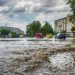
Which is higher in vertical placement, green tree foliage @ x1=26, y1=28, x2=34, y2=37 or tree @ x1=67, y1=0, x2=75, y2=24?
tree @ x1=67, y1=0, x2=75, y2=24

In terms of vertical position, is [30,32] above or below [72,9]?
below

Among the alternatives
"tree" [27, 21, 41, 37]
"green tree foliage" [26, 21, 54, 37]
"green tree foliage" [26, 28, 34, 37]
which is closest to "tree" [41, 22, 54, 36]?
"green tree foliage" [26, 21, 54, 37]

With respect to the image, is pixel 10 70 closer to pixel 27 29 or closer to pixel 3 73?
pixel 3 73

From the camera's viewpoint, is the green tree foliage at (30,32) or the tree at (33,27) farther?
the tree at (33,27)

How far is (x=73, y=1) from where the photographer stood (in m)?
52.7

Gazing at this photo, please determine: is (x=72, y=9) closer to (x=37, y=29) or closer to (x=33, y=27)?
(x=37, y=29)

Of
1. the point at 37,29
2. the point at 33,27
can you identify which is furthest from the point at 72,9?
the point at 33,27

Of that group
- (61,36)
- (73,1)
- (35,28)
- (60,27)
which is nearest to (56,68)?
(73,1)

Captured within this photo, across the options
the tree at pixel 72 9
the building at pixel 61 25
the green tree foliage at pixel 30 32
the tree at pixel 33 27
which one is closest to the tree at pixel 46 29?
the tree at pixel 33 27

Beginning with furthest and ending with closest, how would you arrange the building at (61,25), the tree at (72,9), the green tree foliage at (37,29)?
the building at (61,25)
the green tree foliage at (37,29)
the tree at (72,9)

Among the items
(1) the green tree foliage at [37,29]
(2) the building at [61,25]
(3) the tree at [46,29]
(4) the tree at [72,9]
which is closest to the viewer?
(4) the tree at [72,9]

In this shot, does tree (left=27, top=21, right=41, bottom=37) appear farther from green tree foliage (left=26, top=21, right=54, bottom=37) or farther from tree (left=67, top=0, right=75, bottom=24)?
tree (left=67, top=0, right=75, bottom=24)

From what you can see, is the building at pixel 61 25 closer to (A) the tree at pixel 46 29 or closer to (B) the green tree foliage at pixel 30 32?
(A) the tree at pixel 46 29

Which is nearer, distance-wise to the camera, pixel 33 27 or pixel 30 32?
pixel 33 27
